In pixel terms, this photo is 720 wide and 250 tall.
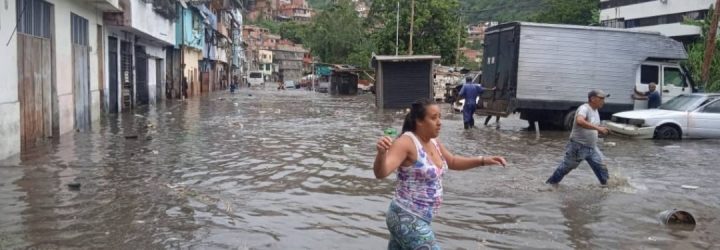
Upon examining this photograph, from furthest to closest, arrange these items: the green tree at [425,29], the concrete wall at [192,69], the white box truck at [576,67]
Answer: the green tree at [425,29] < the concrete wall at [192,69] < the white box truck at [576,67]

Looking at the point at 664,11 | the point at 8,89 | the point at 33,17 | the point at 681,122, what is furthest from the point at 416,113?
the point at 664,11

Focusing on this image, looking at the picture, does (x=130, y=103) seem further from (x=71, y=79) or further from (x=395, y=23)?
(x=395, y=23)

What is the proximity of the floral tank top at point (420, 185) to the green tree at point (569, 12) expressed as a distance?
75.5 meters

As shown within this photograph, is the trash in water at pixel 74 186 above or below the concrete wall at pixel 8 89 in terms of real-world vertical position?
below

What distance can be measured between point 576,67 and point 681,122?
9.91 ft

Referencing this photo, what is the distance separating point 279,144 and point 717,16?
15.4 metres

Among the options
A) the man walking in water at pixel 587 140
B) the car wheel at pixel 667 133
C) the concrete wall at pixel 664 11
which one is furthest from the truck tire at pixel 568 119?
the concrete wall at pixel 664 11

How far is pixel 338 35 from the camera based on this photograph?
243 ft

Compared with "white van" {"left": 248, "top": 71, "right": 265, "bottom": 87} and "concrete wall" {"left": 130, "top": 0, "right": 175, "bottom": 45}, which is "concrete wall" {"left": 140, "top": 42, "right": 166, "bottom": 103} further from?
"white van" {"left": 248, "top": 71, "right": 265, "bottom": 87}

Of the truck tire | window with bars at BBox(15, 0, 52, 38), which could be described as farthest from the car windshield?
window with bars at BBox(15, 0, 52, 38)

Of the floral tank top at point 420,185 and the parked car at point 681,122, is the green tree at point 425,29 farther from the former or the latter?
the floral tank top at point 420,185

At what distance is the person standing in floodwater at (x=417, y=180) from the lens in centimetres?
406

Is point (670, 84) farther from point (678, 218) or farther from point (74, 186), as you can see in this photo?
point (74, 186)

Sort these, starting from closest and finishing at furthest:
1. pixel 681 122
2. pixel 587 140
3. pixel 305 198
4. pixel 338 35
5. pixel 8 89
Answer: pixel 305 198 < pixel 587 140 < pixel 8 89 < pixel 681 122 < pixel 338 35
